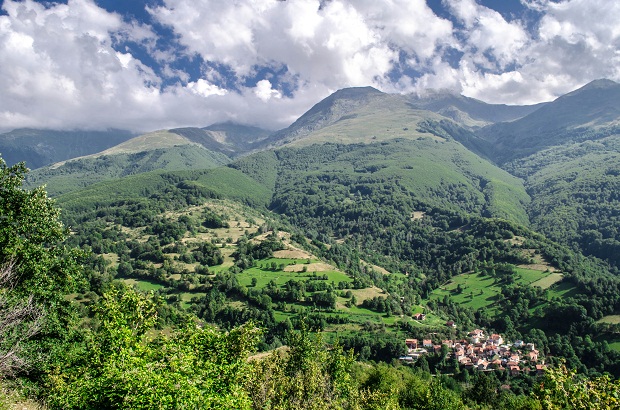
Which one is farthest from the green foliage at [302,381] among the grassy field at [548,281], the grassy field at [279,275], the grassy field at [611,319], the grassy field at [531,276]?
the grassy field at [531,276]

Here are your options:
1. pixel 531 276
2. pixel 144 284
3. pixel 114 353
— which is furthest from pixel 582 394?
pixel 531 276

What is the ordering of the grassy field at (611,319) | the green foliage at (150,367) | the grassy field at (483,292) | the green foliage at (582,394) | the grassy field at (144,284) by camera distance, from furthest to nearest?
the grassy field at (483,292), the grassy field at (144,284), the grassy field at (611,319), the green foliage at (150,367), the green foliage at (582,394)

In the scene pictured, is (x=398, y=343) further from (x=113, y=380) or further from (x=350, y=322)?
(x=113, y=380)

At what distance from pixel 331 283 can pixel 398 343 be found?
156 ft

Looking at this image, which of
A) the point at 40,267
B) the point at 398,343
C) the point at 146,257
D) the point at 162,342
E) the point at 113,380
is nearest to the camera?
the point at 113,380

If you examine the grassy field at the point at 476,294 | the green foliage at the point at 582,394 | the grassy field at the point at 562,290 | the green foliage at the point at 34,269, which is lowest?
the grassy field at the point at 476,294

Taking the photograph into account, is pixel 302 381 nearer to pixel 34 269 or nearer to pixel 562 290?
pixel 34 269

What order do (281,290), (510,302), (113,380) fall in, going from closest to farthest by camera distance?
(113,380), (281,290), (510,302)

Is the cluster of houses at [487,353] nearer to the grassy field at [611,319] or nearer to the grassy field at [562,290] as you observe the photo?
the grassy field at [611,319]

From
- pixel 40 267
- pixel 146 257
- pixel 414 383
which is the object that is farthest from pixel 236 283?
pixel 40 267

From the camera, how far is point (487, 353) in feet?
403

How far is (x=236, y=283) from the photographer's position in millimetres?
158750

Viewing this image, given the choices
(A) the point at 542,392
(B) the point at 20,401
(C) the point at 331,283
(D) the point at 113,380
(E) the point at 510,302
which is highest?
(D) the point at 113,380

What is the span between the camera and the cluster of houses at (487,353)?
115125 mm
